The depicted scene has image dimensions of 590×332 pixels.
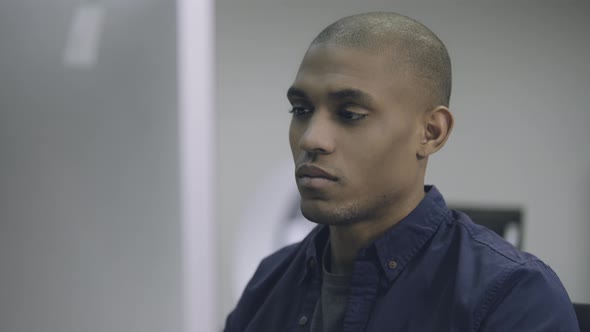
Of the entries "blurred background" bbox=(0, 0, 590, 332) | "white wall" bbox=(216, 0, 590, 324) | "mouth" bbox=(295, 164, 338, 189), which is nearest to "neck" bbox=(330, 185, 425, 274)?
"mouth" bbox=(295, 164, 338, 189)

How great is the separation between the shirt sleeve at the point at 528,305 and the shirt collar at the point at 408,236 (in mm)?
136

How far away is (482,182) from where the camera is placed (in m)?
3.33

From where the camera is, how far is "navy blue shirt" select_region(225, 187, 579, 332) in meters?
0.87

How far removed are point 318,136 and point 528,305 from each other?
12.6 inches

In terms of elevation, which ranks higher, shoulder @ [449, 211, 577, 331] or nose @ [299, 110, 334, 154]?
nose @ [299, 110, 334, 154]

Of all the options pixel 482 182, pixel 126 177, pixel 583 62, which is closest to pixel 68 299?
pixel 126 177

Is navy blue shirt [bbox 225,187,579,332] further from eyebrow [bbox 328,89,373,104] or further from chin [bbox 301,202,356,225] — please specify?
eyebrow [bbox 328,89,373,104]

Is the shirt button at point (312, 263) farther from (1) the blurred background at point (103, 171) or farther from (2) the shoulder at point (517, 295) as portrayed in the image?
(1) the blurred background at point (103, 171)

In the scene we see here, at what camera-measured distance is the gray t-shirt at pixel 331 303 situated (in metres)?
1.00

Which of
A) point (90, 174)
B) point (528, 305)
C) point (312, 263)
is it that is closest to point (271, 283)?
point (312, 263)

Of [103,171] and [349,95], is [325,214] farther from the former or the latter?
[103,171]

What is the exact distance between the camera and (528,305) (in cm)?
86

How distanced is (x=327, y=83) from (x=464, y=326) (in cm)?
35

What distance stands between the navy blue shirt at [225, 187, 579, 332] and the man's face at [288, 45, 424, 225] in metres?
0.06
